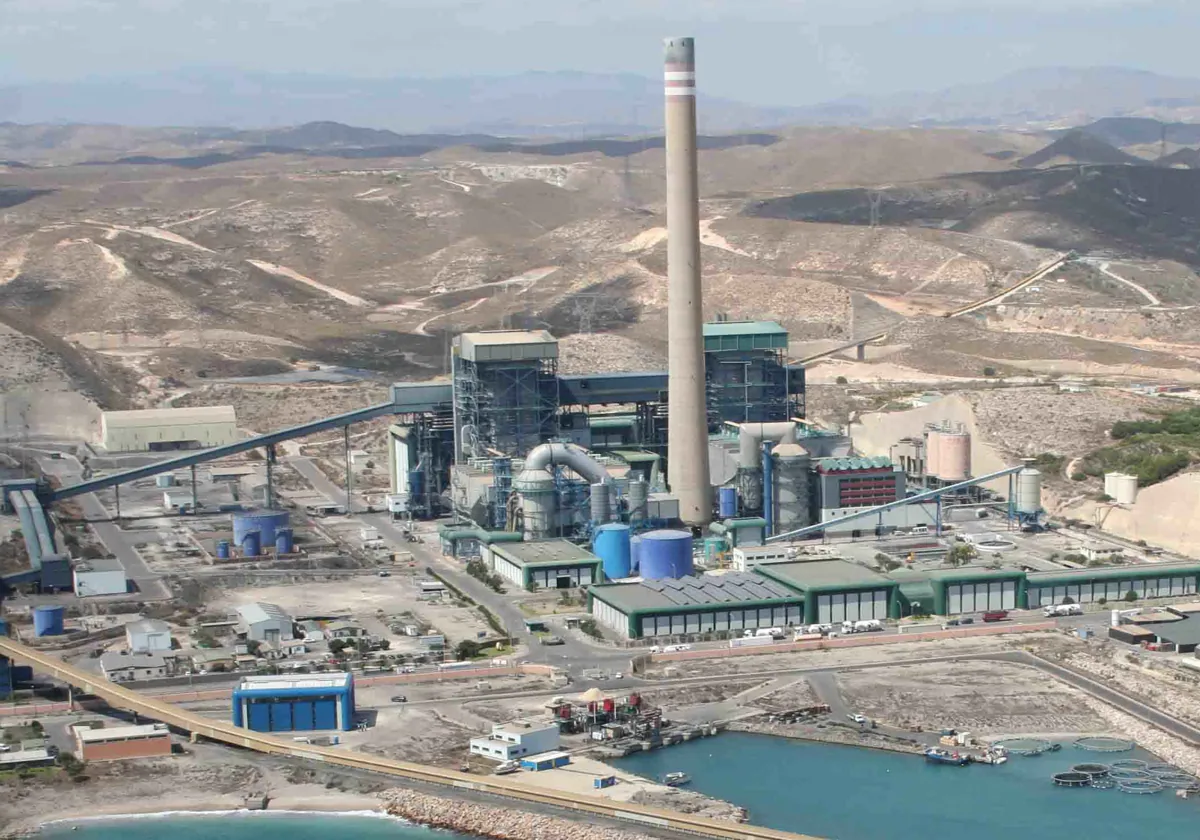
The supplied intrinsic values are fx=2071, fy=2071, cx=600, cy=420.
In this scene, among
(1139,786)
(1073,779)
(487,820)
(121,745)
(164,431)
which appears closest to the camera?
(487,820)

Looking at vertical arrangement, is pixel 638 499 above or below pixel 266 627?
above

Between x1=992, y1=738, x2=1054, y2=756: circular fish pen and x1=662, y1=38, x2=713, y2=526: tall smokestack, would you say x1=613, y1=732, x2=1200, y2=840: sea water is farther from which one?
x1=662, y1=38, x2=713, y2=526: tall smokestack

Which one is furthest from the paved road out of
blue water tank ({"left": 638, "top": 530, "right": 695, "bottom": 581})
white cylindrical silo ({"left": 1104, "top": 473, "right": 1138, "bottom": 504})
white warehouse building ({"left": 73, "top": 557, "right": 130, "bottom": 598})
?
white cylindrical silo ({"left": 1104, "top": 473, "right": 1138, "bottom": 504})

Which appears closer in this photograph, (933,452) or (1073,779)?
(1073,779)

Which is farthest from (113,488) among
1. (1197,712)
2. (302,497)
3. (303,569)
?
(1197,712)

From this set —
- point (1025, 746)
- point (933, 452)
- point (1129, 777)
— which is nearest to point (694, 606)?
point (1025, 746)

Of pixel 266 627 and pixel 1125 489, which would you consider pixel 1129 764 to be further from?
pixel 1125 489

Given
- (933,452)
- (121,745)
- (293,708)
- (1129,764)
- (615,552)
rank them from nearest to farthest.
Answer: (1129,764)
(121,745)
(293,708)
(615,552)
(933,452)
